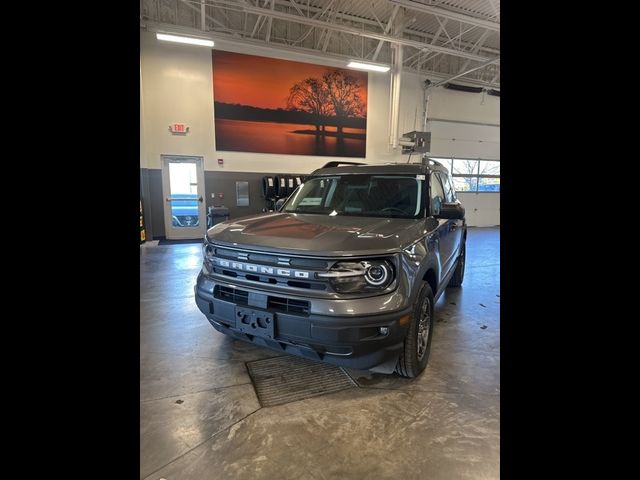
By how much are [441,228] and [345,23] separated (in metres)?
8.41

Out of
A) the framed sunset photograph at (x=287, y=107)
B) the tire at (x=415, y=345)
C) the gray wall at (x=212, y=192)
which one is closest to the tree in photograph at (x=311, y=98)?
the framed sunset photograph at (x=287, y=107)

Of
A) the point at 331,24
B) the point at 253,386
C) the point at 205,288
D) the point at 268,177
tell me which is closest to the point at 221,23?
the point at 331,24

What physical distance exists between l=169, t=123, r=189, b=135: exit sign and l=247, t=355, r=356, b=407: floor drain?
26.2 ft

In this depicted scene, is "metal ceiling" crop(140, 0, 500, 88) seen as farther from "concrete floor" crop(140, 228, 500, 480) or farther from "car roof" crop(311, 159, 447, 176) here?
"concrete floor" crop(140, 228, 500, 480)

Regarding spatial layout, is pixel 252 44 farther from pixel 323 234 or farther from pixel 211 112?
pixel 323 234

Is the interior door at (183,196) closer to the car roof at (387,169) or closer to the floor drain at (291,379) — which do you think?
the car roof at (387,169)

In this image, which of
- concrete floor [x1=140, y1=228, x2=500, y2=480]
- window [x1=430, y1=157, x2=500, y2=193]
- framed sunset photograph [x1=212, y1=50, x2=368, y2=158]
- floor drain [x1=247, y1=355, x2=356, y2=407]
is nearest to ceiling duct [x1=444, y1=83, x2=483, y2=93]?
window [x1=430, y1=157, x2=500, y2=193]

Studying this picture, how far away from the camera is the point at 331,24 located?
24.5 feet

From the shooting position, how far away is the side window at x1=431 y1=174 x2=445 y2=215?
2949mm

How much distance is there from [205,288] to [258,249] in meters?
0.58

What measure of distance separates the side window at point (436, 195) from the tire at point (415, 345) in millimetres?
768

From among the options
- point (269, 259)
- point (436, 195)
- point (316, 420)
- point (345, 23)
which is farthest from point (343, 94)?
point (316, 420)
